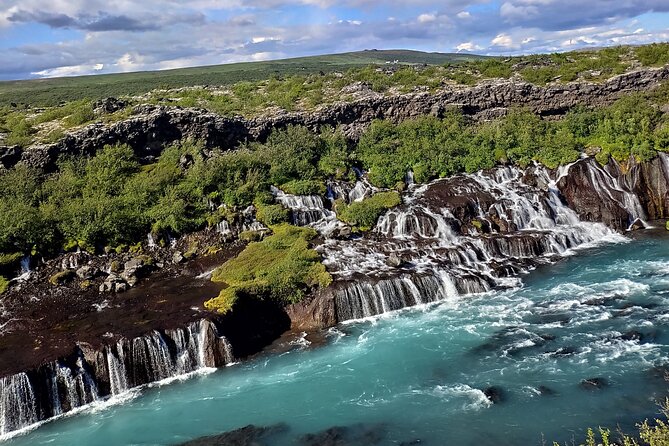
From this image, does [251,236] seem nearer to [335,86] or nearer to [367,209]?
[367,209]

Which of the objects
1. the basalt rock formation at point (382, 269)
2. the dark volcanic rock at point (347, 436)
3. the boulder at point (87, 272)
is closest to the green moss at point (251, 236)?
the basalt rock formation at point (382, 269)

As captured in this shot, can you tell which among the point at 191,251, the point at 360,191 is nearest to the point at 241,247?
the point at 191,251

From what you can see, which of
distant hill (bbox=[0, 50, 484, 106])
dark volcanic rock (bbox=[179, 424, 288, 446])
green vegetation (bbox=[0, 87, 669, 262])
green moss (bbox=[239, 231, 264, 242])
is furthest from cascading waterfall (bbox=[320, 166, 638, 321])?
distant hill (bbox=[0, 50, 484, 106])

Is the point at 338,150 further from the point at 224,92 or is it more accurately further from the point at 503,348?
the point at 503,348

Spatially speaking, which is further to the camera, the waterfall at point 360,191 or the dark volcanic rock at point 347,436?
the waterfall at point 360,191

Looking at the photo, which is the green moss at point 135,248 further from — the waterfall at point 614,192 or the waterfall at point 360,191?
the waterfall at point 614,192
